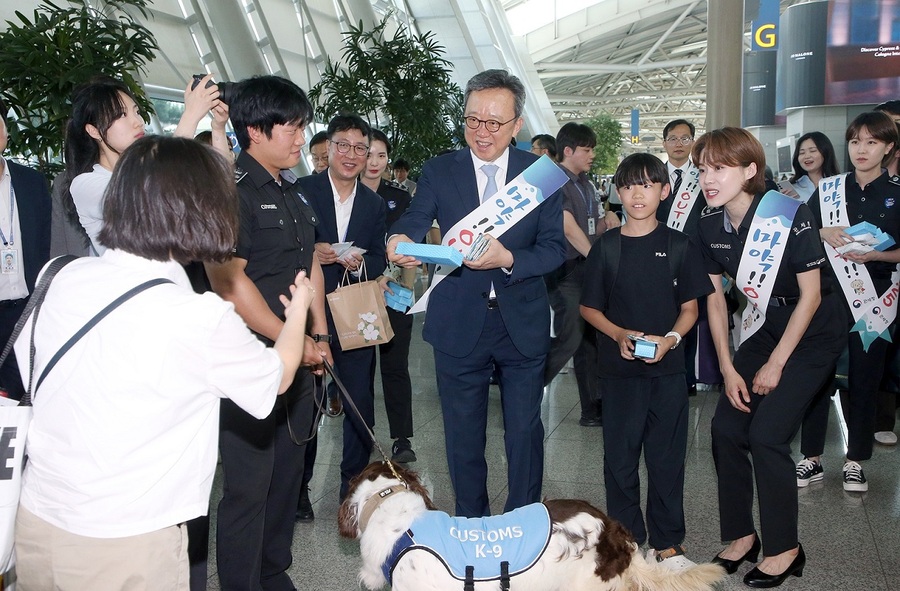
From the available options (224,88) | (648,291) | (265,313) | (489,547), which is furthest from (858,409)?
(224,88)

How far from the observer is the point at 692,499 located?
4148 mm

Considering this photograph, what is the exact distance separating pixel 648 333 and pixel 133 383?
7.60 feet

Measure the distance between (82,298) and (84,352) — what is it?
0.38 feet

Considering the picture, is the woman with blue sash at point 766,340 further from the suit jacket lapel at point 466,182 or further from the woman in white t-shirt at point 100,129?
the woman in white t-shirt at point 100,129

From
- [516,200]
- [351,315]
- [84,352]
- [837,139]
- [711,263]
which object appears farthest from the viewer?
[837,139]

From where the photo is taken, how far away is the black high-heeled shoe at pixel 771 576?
3178 millimetres

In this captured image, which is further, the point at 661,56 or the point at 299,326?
the point at 661,56

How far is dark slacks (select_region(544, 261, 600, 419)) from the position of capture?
5.28 m

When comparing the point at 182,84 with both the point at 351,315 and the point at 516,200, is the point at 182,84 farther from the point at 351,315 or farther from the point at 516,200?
the point at 516,200

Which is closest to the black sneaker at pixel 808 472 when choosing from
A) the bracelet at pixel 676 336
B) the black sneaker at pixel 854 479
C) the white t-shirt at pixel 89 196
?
the black sneaker at pixel 854 479

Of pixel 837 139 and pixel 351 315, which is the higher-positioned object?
pixel 351 315

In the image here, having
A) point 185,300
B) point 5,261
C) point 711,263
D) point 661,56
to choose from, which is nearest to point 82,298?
point 185,300

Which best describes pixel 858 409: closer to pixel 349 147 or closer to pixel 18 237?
pixel 349 147

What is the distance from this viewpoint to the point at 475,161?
10.6ft
